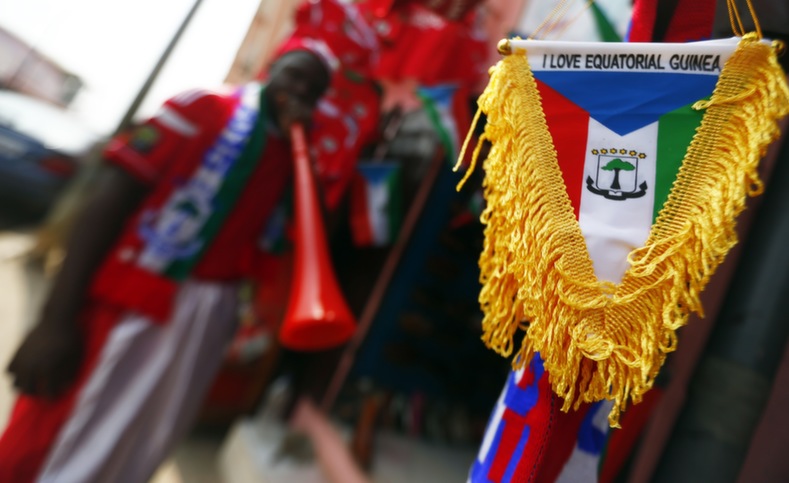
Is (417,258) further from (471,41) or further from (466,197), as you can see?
(471,41)

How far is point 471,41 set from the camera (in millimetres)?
2350

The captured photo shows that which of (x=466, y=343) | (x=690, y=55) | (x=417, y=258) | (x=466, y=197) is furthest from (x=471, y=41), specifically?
(x=690, y=55)

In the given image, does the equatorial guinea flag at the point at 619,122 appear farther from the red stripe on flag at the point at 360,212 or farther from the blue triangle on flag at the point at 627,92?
the red stripe on flag at the point at 360,212

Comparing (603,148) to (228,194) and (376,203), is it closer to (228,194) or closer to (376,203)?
(228,194)

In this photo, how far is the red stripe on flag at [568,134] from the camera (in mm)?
677

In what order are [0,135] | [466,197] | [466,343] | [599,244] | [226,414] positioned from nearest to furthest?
[599,244], [466,197], [466,343], [226,414], [0,135]

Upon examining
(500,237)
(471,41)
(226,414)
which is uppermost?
(471,41)

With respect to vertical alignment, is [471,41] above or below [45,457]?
above

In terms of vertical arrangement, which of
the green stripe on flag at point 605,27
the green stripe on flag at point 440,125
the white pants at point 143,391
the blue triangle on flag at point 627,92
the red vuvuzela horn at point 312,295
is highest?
the green stripe on flag at point 605,27

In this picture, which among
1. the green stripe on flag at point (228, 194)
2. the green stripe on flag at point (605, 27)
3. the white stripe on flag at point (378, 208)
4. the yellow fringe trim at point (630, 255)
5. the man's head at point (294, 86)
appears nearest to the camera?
the yellow fringe trim at point (630, 255)

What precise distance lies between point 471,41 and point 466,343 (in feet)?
4.73

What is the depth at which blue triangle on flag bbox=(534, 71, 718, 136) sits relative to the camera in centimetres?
68

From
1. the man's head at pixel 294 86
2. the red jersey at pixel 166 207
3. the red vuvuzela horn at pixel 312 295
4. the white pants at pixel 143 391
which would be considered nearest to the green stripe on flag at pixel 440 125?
the man's head at pixel 294 86

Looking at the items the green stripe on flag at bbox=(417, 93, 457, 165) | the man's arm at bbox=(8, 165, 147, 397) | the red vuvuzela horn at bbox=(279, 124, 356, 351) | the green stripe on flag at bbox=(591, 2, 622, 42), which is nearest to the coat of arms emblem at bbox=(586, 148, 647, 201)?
the green stripe on flag at bbox=(591, 2, 622, 42)
